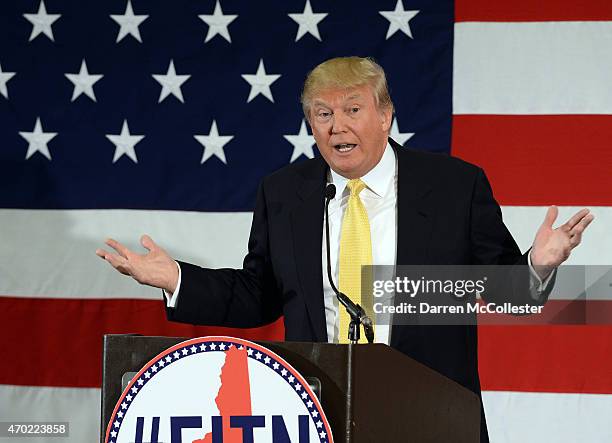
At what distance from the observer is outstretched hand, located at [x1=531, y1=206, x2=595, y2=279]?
148 cm

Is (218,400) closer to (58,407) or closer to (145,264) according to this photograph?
(145,264)

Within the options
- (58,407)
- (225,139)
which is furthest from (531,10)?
(58,407)

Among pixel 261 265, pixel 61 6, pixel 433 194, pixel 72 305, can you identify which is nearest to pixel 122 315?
pixel 72 305

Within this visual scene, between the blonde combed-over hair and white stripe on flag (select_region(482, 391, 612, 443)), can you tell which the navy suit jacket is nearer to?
Result: the blonde combed-over hair

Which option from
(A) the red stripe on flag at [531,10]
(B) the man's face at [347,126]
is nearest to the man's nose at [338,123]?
(B) the man's face at [347,126]

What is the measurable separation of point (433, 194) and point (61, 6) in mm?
2010

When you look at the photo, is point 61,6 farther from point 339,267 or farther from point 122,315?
point 339,267

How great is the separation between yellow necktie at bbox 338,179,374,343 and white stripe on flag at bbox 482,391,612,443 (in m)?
1.33

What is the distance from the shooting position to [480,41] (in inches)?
119

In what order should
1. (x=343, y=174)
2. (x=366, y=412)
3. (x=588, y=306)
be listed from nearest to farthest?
(x=366, y=412) → (x=343, y=174) → (x=588, y=306)

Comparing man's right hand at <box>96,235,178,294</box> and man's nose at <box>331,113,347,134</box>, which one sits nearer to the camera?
man's right hand at <box>96,235,178,294</box>

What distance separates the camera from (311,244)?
68.7 inches

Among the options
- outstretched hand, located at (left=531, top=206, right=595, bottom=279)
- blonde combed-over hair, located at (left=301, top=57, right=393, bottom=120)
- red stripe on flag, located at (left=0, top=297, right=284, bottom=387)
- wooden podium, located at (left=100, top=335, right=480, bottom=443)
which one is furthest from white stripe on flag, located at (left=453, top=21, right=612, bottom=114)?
wooden podium, located at (left=100, top=335, right=480, bottom=443)

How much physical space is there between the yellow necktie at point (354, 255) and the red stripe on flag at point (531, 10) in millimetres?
1491
